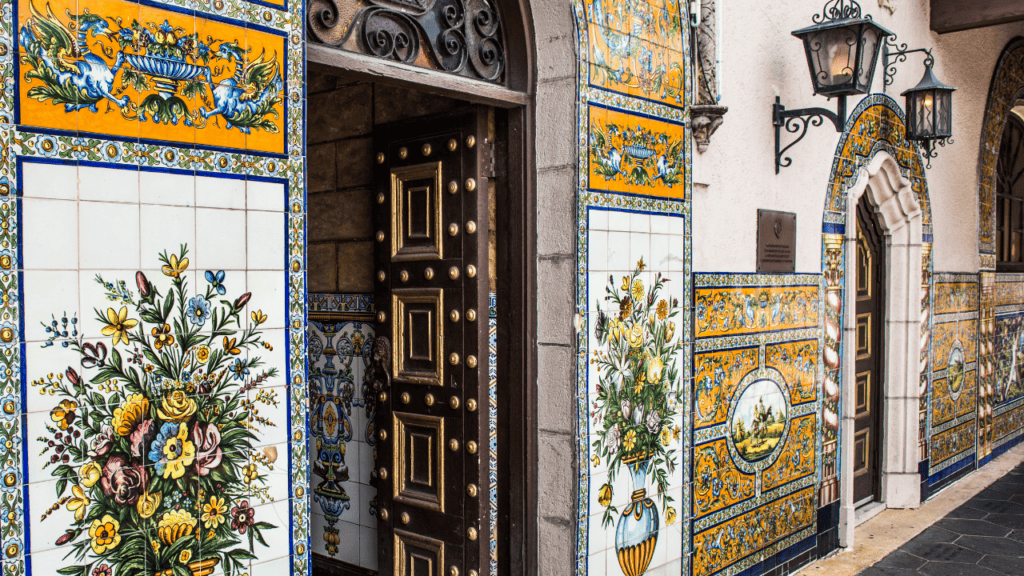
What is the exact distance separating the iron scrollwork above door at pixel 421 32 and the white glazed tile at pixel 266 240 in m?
0.74

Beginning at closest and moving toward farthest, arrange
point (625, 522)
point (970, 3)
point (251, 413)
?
point (251, 413) → point (625, 522) → point (970, 3)

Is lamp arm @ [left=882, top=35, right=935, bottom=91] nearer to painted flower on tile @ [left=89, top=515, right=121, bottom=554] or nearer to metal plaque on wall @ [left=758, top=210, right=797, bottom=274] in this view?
metal plaque on wall @ [left=758, top=210, right=797, bottom=274]

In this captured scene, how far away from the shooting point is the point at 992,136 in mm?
7965

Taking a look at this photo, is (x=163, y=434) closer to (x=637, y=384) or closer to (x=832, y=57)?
(x=637, y=384)

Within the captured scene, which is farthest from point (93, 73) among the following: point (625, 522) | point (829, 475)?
point (829, 475)

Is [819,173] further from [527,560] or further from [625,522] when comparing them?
[527,560]

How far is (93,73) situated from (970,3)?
671 cm

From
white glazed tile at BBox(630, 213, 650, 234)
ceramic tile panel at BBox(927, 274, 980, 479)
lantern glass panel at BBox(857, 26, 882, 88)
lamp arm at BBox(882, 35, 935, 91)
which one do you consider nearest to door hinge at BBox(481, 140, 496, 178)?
white glazed tile at BBox(630, 213, 650, 234)

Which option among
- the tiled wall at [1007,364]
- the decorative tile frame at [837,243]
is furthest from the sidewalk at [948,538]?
the tiled wall at [1007,364]

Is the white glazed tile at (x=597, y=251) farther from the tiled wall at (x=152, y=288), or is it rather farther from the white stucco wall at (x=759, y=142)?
the tiled wall at (x=152, y=288)

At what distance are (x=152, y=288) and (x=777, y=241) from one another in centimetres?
354

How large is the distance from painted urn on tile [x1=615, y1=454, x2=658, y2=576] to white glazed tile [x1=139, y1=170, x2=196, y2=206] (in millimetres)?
2240

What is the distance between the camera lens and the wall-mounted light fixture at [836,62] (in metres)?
4.50

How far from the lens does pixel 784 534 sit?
4.84 m
